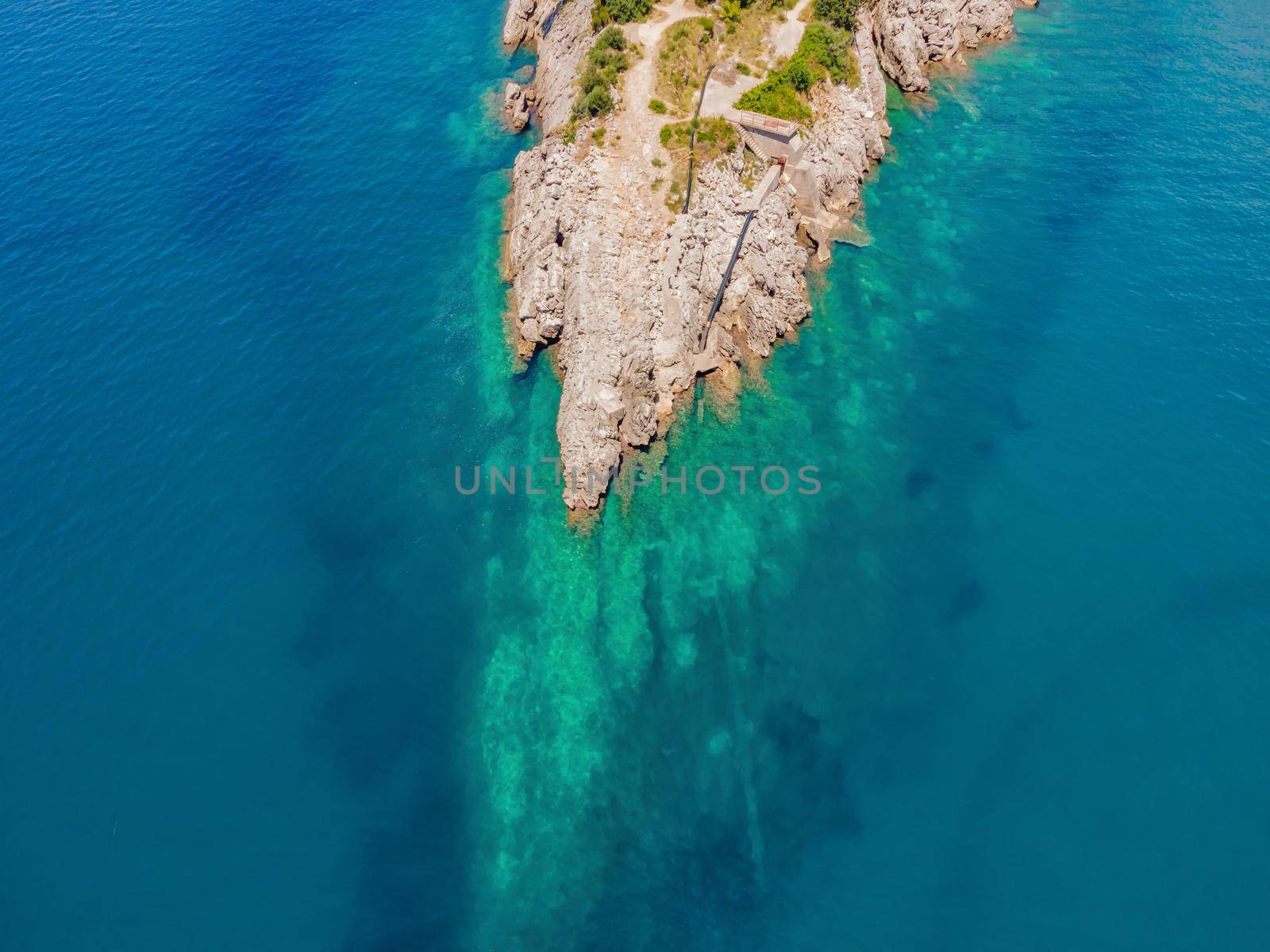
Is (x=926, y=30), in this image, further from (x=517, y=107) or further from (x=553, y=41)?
(x=517, y=107)

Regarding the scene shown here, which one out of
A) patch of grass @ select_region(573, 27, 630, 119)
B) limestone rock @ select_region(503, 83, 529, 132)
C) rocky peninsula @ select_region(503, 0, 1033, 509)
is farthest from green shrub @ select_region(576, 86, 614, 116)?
limestone rock @ select_region(503, 83, 529, 132)

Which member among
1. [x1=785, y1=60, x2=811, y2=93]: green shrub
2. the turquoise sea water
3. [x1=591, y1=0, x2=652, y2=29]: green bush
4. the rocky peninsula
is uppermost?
[x1=591, y1=0, x2=652, y2=29]: green bush

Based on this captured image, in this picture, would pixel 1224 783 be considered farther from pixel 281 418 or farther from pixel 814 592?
pixel 281 418

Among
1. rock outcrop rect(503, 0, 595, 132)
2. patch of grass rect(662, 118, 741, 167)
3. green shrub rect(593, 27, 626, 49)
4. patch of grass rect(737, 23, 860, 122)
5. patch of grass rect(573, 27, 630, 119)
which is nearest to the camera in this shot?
patch of grass rect(662, 118, 741, 167)

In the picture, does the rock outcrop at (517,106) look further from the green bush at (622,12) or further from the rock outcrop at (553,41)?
the green bush at (622,12)

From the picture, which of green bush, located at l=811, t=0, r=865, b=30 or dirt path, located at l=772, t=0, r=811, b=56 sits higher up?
green bush, located at l=811, t=0, r=865, b=30

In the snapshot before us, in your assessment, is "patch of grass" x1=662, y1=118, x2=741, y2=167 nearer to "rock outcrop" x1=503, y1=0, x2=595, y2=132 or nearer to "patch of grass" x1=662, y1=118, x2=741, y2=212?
"patch of grass" x1=662, y1=118, x2=741, y2=212

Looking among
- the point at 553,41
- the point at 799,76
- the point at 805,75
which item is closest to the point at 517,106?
the point at 553,41
